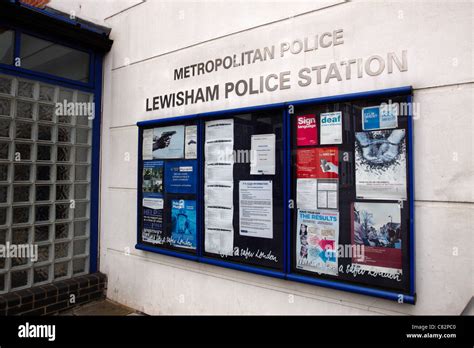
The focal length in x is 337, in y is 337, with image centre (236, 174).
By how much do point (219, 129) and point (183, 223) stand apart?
3.68ft

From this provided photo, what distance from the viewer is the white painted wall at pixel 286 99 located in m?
2.41

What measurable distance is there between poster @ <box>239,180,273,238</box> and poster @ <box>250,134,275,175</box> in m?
0.11

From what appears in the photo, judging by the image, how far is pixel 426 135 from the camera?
2506mm

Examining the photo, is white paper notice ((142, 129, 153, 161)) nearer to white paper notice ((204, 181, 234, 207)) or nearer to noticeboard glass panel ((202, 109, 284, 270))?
noticeboard glass panel ((202, 109, 284, 270))

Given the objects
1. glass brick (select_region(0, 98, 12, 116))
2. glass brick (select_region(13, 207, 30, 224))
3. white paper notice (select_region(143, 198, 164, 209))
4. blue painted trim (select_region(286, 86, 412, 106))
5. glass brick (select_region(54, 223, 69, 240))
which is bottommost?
glass brick (select_region(54, 223, 69, 240))

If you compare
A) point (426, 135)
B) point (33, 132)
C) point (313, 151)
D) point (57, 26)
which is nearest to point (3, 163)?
point (33, 132)

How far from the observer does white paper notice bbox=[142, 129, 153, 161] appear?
4.08 m

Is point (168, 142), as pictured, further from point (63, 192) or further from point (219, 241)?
point (63, 192)

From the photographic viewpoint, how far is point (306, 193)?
116 inches

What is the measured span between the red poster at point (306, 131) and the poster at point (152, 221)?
185 cm

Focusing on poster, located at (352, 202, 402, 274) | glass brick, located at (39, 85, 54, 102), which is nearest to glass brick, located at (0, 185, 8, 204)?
glass brick, located at (39, 85, 54, 102)

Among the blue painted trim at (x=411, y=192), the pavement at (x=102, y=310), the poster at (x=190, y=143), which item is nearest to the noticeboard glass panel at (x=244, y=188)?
the poster at (x=190, y=143)

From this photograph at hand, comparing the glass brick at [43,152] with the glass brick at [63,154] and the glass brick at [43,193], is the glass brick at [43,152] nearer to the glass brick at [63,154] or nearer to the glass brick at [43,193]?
the glass brick at [63,154]

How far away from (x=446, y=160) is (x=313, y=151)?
0.99m
